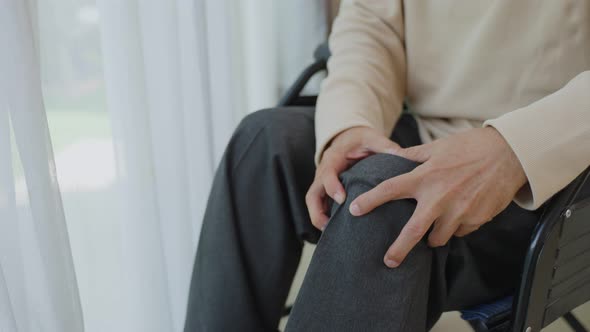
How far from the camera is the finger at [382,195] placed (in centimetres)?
52

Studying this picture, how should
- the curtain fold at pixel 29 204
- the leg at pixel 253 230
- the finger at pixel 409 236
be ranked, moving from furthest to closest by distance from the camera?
the leg at pixel 253 230
the curtain fold at pixel 29 204
the finger at pixel 409 236

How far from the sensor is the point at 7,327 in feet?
2.11

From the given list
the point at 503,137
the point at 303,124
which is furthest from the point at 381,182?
the point at 303,124

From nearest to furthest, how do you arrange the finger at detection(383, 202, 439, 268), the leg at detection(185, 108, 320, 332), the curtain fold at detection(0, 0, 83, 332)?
1. the finger at detection(383, 202, 439, 268)
2. the curtain fold at detection(0, 0, 83, 332)
3. the leg at detection(185, 108, 320, 332)

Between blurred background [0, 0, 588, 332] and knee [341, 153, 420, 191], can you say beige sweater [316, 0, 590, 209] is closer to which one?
A: knee [341, 153, 420, 191]

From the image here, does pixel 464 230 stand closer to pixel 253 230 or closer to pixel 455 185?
pixel 455 185

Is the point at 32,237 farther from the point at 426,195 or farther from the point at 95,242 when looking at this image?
the point at 426,195

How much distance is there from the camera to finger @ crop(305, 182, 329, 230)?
66 centimetres

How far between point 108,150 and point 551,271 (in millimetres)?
644

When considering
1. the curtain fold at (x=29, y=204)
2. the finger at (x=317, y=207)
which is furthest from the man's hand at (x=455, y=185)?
the curtain fold at (x=29, y=204)

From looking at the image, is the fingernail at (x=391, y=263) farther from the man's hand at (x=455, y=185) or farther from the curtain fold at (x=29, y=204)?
the curtain fold at (x=29, y=204)

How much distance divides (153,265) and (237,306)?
0.76ft

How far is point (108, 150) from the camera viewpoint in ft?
2.71

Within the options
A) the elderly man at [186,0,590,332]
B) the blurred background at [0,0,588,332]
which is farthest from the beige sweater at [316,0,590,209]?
the blurred background at [0,0,588,332]
